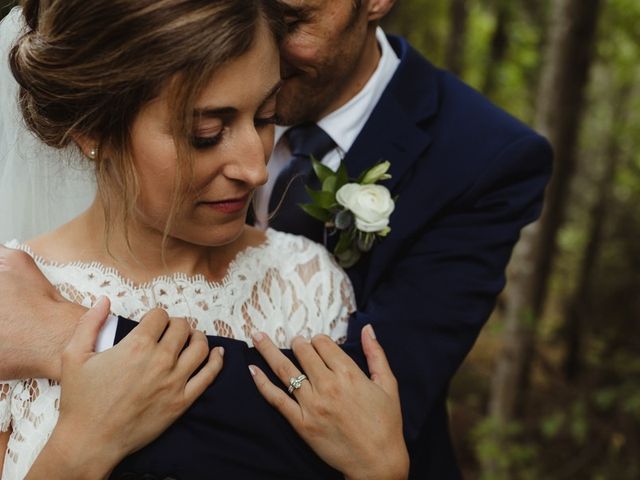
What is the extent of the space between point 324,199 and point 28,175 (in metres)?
0.86

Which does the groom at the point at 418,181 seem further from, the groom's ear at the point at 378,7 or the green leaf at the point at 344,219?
the green leaf at the point at 344,219

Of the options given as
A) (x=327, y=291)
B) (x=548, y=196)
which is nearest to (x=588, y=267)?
(x=548, y=196)

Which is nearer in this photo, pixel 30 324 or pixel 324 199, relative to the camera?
pixel 30 324

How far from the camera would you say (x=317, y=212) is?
228 cm

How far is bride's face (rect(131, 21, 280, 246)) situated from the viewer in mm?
1657

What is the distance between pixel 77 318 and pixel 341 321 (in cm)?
75

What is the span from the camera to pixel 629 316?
259 inches

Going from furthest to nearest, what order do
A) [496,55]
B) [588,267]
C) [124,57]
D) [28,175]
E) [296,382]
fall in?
[496,55], [588,267], [28,175], [296,382], [124,57]

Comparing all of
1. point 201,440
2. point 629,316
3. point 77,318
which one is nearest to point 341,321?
point 201,440

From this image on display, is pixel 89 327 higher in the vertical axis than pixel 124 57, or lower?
lower

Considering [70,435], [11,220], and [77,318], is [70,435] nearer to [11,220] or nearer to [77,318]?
[77,318]

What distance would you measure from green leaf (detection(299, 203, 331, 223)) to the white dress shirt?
0.26 m

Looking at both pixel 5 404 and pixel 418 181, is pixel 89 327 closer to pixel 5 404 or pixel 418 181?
pixel 5 404

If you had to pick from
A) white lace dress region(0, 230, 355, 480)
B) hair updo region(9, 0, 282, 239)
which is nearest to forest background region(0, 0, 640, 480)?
hair updo region(9, 0, 282, 239)
